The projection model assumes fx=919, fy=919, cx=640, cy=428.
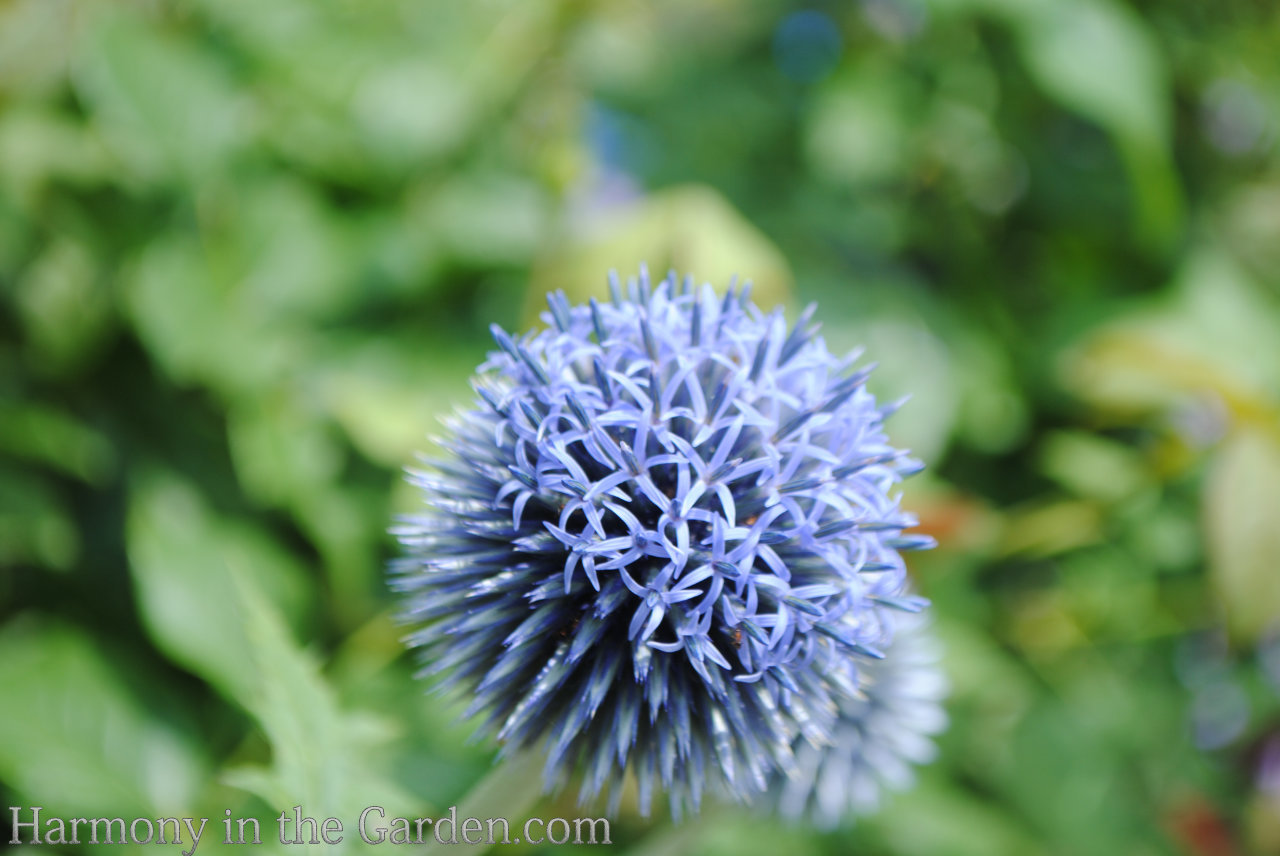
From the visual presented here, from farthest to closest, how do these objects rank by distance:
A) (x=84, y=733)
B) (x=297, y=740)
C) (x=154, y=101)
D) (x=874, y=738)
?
1. (x=154, y=101)
2. (x=84, y=733)
3. (x=874, y=738)
4. (x=297, y=740)

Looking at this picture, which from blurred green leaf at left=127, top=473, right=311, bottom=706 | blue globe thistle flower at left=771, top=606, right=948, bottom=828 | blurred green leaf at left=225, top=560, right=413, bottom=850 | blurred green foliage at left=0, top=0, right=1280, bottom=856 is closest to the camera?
blurred green leaf at left=225, top=560, right=413, bottom=850

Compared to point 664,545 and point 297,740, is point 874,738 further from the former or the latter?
point 297,740

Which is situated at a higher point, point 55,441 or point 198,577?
point 55,441

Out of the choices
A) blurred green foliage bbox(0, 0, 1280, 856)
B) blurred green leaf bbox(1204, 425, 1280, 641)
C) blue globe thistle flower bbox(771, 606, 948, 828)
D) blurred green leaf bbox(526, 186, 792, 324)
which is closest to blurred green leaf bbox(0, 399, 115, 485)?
blurred green foliage bbox(0, 0, 1280, 856)

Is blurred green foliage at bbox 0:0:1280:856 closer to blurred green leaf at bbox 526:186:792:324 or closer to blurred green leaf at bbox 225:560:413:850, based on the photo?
blurred green leaf at bbox 526:186:792:324

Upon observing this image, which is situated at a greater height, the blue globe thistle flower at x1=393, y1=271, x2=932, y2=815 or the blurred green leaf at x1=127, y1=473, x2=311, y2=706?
the blurred green leaf at x1=127, y1=473, x2=311, y2=706

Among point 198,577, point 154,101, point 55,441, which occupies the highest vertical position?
point 154,101

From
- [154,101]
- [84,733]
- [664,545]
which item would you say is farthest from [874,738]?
[154,101]
